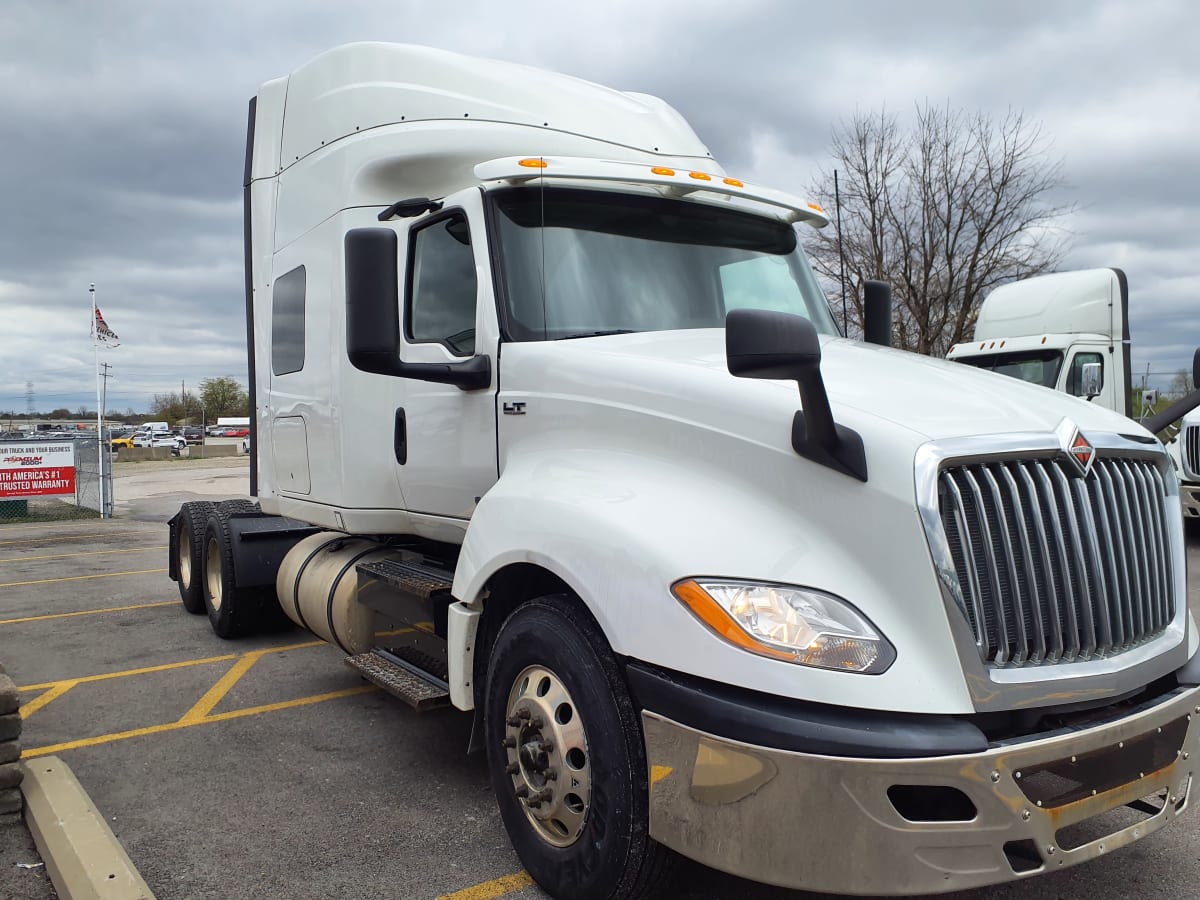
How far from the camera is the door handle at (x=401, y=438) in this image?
16.0ft

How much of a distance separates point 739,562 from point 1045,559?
34.3 inches

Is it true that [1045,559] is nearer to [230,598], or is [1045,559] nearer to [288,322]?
[288,322]

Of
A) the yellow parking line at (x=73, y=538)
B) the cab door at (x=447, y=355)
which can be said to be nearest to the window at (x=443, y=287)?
the cab door at (x=447, y=355)

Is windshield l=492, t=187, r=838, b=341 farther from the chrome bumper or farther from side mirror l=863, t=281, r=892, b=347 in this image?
the chrome bumper

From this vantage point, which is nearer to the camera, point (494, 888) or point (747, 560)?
point (747, 560)

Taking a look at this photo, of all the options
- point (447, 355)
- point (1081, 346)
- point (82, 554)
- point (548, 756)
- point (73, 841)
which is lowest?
point (82, 554)

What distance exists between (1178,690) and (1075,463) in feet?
2.61

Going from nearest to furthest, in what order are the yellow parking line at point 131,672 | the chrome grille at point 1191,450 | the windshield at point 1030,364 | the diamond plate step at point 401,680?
the diamond plate step at point 401,680, the yellow parking line at point 131,672, the chrome grille at point 1191,450, the windshield at point 1030,364

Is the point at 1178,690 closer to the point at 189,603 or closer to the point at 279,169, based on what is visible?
the point at 279,169

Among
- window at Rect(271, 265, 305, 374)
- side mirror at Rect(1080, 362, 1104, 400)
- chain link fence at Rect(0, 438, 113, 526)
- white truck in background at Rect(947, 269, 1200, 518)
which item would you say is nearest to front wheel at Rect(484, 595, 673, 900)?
window at Rect(271, 265, 305, 374)

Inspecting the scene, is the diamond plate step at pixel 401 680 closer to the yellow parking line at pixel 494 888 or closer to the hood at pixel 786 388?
the yellow parking line at pixel 494 888

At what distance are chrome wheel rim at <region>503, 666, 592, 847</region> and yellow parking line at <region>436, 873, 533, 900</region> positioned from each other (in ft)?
0.99

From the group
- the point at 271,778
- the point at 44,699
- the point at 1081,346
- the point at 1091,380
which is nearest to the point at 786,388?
the point at 271,778

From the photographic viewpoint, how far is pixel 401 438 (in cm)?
493
